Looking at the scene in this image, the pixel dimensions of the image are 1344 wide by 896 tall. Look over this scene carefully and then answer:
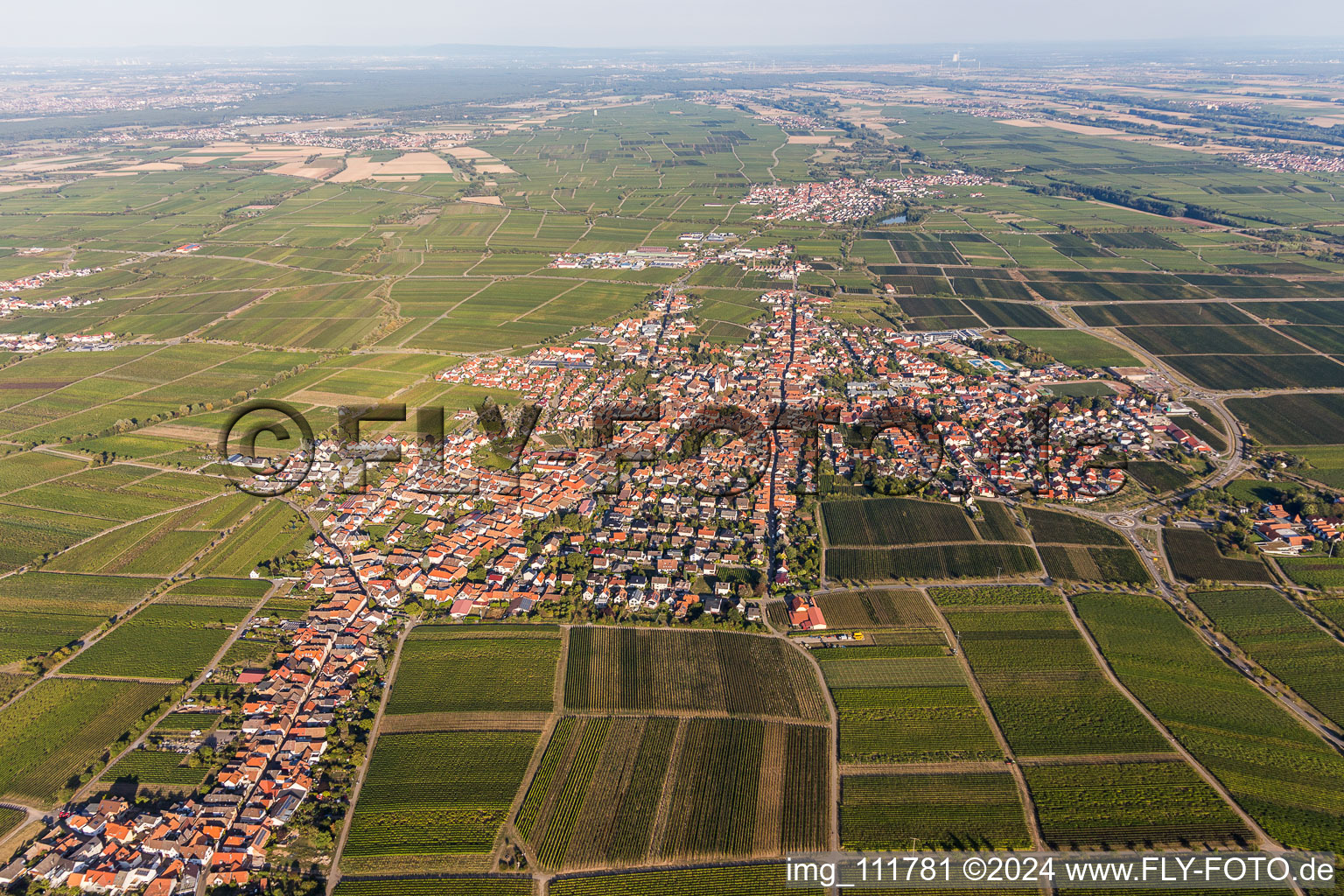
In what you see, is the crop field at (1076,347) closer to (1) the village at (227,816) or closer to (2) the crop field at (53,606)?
(1) the village at (227,816)

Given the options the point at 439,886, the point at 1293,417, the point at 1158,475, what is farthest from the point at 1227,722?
the point at 1293,417

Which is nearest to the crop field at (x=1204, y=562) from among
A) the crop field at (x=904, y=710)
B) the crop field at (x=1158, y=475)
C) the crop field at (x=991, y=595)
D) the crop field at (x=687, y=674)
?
the crop field at (x=1158, y=475)

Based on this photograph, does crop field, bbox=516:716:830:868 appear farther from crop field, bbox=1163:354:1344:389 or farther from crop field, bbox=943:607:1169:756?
crop field, bbox=1163:354:1344:389

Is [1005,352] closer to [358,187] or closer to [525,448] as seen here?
[525,448]

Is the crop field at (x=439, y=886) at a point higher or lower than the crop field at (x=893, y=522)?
lower

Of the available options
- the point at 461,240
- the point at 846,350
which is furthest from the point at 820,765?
the point at 461,240

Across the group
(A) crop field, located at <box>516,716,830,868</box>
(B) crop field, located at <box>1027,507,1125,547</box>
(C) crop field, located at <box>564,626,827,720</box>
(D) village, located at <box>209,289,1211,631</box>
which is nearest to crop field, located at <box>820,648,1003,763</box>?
(C) crop field, located at <box>564,626,827,720</box>

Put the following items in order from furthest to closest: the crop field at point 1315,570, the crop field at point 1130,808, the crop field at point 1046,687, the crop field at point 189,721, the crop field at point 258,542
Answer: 1. the crop field at point 258,542
2. the crop field at point 1315,570
3. the crop field at point 189,721
4. the crop field at point 1046,687
5. the crop field at point 1130,808
